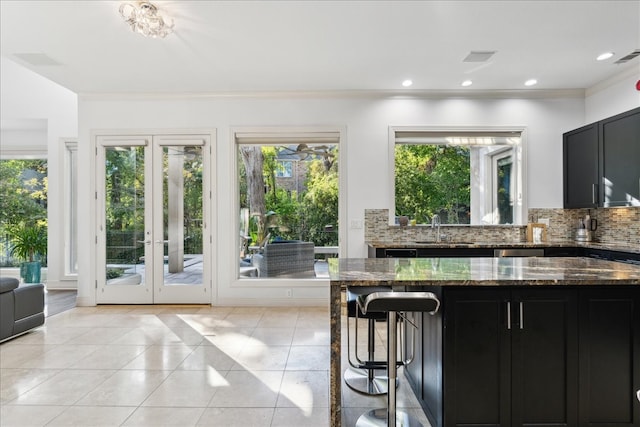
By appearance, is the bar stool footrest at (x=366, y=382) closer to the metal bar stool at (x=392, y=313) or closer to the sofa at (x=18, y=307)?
the metal bar stool at (x=392, y=313)

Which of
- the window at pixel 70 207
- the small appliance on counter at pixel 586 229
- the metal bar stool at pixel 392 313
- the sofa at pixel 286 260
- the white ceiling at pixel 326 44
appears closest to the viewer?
the metal bar stool at pixel 392 313

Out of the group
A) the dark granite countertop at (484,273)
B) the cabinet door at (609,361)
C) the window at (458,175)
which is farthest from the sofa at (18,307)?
the cabinet door at (609,361)

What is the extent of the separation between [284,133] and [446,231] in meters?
2.69

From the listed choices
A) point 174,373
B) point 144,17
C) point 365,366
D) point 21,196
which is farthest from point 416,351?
point 21,196

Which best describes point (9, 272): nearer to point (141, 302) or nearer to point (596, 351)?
point (141, 302)

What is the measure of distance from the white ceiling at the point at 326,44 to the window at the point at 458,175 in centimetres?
70

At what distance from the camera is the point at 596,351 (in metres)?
2.12

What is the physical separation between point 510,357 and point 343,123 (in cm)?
378

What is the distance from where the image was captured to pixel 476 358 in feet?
6.87

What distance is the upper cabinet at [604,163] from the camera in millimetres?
4051

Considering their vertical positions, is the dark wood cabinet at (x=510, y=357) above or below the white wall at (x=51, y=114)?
below

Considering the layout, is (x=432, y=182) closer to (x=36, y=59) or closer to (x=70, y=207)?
(x=36, y=59)

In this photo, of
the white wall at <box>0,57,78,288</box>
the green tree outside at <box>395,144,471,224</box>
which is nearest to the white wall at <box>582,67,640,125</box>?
the green tree outside at <box>395,144,471,224</box>

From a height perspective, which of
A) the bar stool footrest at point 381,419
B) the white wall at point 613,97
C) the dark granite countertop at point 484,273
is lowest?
the bar stool footrest at point 381,419
